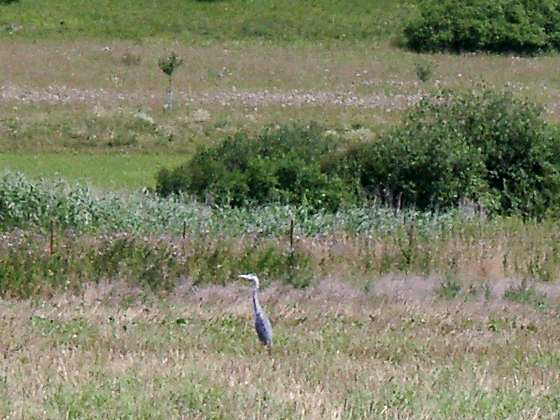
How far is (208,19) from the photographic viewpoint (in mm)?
68812

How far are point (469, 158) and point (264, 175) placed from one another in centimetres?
489

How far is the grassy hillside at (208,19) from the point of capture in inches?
2547

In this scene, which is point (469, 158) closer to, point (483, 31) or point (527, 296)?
point (527, 296)

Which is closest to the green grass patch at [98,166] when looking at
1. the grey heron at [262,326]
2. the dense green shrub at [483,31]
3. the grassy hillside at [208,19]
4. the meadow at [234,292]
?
the meadow at [234,292]

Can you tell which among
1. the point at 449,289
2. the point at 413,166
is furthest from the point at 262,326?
the point at 413,166

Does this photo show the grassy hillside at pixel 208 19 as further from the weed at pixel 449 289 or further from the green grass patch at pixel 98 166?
the weed at pixel 449 289

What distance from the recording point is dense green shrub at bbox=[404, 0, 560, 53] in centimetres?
6350

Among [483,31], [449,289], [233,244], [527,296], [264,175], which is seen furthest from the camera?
[483,31]

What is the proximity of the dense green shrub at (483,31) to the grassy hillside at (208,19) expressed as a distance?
7.48 ft

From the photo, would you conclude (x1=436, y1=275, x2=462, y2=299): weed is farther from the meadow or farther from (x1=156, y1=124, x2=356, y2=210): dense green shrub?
(x1=156, y1=124, x2=356, y2=210): dense green shrub

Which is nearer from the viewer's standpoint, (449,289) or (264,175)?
(449,289)

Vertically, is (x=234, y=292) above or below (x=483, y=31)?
above

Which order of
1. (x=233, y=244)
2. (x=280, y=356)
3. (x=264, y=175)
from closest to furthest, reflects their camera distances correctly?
(x=280, y=356) < (x=233, y=244) < (x=264, y=175)

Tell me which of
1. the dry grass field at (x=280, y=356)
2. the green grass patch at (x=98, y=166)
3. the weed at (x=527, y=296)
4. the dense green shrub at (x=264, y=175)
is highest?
the dry grass field at (x=280, y=356)
